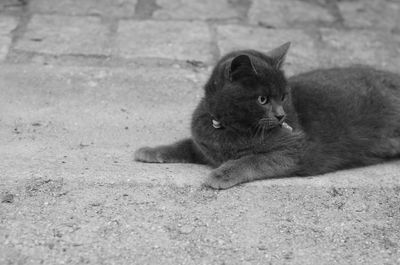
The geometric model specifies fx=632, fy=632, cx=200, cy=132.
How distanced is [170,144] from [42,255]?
140 centimetres

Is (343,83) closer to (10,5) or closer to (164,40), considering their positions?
(164,40)

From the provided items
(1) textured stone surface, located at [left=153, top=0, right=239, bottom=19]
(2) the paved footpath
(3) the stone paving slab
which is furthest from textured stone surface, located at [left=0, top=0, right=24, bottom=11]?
(3) the stone paving slab

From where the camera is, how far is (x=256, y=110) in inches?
129

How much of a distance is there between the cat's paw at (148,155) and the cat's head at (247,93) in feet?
1.54

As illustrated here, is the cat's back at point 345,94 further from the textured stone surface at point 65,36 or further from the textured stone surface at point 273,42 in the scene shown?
the textured stone surface at point 65,36

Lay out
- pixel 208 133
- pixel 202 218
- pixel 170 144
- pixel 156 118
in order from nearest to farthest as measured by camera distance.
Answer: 1. pixel 202 218
2. pixel 208 133
3. pixel 170 144
4. pixel 156 118

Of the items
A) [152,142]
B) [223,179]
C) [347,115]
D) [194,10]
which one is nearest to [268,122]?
[223,179]

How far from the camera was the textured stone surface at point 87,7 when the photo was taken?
17.6ft

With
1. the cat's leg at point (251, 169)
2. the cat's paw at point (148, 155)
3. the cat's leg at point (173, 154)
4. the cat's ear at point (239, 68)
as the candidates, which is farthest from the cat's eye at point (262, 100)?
the cat's paw at point (148, 155)

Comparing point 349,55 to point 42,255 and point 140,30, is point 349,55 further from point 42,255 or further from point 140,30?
point 42,255

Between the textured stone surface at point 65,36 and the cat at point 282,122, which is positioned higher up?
the cat at point 282,122

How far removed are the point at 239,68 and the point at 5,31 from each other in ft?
8.26

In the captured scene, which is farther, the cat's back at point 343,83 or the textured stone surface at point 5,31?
the textured stone surface at point 5,31

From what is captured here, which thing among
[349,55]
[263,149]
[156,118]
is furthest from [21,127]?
[349,55]
